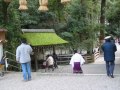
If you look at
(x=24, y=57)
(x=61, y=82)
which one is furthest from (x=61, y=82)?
(x=24, y=57)

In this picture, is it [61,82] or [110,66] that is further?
[110,66]

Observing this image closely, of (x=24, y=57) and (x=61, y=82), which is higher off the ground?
(x=24, y=57)

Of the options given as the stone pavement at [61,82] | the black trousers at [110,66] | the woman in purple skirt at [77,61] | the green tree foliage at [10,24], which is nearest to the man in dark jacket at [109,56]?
the black trousers at [110,66]

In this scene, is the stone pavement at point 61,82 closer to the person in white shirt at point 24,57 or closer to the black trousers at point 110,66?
the black trousers at point 110,66

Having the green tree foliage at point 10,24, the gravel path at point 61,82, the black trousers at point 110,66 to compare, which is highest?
the green tree foliage at point 10,24

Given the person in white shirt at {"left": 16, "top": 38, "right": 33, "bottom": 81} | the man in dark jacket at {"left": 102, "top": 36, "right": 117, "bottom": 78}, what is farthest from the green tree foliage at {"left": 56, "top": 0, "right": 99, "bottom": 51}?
the person in white shirt at {"left": 16, "top": 38, "right": 33, "bottom": 81}

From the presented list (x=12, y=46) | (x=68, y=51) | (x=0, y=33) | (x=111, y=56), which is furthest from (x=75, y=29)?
(x=111, y=56)

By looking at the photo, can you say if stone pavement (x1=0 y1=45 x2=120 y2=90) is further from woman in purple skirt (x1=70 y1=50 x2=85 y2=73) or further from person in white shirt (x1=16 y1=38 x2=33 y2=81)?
woman in purple skirt (x1=70 y1=50 x2=85 y2=73)

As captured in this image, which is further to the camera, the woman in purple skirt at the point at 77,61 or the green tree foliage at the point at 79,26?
the green tree foliage at the point at 79,26

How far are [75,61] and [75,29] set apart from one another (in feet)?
74.0

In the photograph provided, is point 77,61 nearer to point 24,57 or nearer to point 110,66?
point 110,66

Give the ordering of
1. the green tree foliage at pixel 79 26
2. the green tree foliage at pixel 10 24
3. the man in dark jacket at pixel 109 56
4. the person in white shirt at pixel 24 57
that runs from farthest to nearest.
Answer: the green tree foliage at pixel 79 26
the green tree foliage at pixel 10 24
the man in dark jacket at pixel 109 56
the person in white shirt at pixel 24 57

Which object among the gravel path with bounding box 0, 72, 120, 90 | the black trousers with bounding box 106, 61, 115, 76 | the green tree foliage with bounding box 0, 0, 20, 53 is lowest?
the gravel path with bounding box 0, 72, 120, 90

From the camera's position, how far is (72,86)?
41.2 feet
